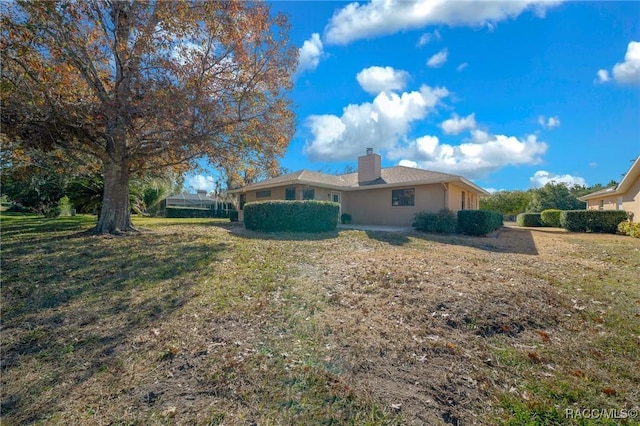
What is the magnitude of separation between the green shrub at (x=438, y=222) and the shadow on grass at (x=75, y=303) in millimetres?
10302

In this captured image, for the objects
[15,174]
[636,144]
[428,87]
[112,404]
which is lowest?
[112,404]

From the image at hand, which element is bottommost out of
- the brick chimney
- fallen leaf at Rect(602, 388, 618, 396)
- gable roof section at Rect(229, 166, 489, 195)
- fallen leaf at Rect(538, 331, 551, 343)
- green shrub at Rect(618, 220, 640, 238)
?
fallen leaf at Rect(602, 388, 618, 396)

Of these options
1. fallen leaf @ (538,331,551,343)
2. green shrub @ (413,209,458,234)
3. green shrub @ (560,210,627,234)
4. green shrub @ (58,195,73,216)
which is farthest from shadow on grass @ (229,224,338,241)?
green shrub @ (58,195,73,216)

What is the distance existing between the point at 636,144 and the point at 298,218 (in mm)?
16667

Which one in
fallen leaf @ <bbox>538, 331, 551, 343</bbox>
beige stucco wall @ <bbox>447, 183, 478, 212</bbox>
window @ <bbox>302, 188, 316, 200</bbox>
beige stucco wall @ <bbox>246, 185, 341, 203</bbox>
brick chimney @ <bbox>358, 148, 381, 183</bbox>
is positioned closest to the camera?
fallen leaf @ <bbox>538, 331, 551, 343</bbox>

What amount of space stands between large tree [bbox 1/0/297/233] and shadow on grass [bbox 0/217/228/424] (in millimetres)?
3102

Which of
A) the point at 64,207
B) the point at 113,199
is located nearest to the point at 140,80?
the point at 113,199

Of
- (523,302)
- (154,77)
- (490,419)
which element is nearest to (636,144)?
(523,302)

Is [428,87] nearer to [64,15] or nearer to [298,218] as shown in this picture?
[298,218]

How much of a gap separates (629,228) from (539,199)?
64.7 ft

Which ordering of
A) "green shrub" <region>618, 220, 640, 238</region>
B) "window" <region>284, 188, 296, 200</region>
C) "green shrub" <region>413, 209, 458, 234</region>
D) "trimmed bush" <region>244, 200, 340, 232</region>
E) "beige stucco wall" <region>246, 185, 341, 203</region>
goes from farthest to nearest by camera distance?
"window" <region>284, 188, 296, 200</region>, "beige stucco wall" <region>246, 185, 341, 203</region>, "green shrub" <region>413, 209, 458, 234</region>, "green shrub" <region>618, 220, 640, 238</region>, "trimmed bush" <region>244, 200, 340, 232</region>

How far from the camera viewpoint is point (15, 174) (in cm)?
1036

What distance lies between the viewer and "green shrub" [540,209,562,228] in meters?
22.9

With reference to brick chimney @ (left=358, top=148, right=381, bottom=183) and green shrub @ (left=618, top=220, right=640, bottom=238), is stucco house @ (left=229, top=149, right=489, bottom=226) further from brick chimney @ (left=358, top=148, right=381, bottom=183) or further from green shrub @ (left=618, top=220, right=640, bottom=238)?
green shrub @ (left=618, top=220, right=640, bottom=238)
